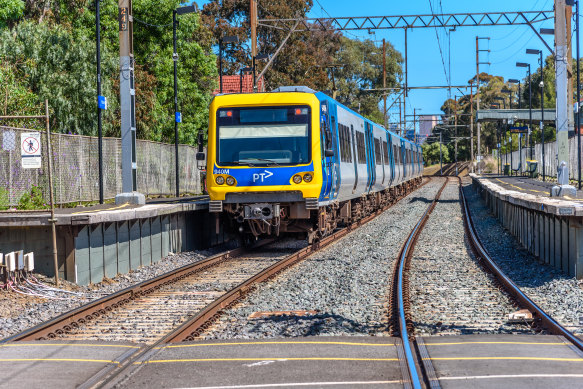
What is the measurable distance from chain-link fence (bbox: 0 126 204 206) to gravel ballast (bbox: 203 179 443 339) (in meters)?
6.96

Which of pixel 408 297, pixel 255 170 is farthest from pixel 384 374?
pixel 255 170

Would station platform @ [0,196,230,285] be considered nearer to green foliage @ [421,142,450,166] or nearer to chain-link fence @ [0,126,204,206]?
chain-link fence @ [0,126,204,206]

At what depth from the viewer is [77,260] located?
12516mm

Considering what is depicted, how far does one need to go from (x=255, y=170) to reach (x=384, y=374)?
395 inches

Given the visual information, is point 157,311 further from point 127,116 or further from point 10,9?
point 10,9

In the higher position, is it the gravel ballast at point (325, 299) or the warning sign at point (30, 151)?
the warning sign at point (30, 151)

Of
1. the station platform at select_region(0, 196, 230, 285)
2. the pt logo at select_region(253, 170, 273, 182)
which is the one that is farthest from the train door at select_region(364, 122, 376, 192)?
the station platform at select_region(0, 196, 230, 285)

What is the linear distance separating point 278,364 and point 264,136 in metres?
9.84

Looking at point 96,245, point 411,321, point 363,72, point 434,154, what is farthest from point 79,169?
point 434,154

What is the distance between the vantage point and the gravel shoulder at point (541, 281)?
31.3ft

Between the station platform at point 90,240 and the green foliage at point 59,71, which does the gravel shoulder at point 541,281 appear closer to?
the station platform at point 90,240

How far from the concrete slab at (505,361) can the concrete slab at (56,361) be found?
281cm

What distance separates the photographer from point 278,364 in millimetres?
6805

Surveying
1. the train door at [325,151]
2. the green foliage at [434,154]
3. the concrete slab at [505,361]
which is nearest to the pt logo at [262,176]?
the train door at [325,151]
